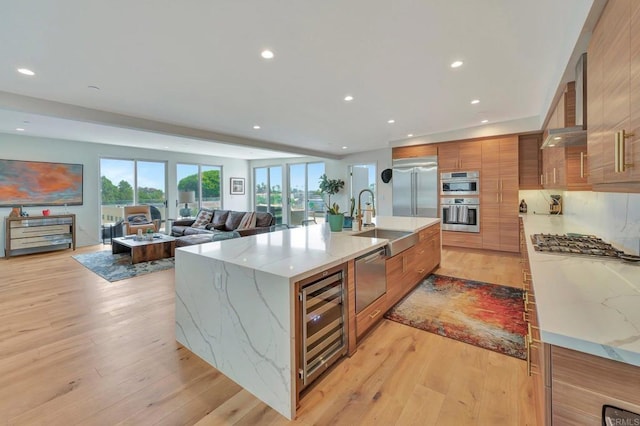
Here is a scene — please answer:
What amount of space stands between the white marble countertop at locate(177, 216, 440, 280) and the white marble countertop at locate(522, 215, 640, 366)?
110 centimetres

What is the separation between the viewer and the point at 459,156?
19.0 feet

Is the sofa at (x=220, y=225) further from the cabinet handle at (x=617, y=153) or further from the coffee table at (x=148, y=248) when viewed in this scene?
the cabinet handle at (x=617, y=153)

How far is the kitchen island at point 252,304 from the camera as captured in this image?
5.09ft

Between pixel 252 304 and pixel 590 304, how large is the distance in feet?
5.48

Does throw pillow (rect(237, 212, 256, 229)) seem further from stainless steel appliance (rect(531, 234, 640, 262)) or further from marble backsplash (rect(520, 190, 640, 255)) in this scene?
marble backsplash (rect(520, 190, 640, 255))

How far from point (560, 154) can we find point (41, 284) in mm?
6990

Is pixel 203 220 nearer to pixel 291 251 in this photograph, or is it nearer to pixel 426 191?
pixel 426 191

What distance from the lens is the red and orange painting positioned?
5797 mm

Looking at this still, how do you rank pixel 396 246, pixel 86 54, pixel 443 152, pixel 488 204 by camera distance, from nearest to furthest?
pixel 86 54
pixel 396 246
pixel 488 204
pixel 443 152

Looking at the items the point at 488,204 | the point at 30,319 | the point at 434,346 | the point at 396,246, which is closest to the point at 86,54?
the point at 30,319

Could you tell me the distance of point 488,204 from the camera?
5477 millimetres

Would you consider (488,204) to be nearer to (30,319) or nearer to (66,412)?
(66,412)

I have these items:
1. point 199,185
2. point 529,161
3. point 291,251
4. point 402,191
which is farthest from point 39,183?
point 529,161

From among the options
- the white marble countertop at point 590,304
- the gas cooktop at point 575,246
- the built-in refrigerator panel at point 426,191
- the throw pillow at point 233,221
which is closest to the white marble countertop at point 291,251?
the white marble countertop at point 590,304
